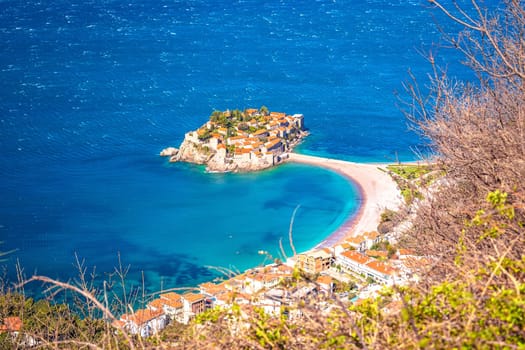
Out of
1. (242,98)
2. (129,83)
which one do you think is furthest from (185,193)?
(129,83)

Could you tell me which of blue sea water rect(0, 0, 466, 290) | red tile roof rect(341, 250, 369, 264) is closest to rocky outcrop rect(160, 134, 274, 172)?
blue sea water rect(0, 0, 466, 290)

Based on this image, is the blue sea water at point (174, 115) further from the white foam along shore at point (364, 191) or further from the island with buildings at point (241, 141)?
the island with buildings at point (241, 141)

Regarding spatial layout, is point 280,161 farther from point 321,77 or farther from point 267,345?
point 267,345

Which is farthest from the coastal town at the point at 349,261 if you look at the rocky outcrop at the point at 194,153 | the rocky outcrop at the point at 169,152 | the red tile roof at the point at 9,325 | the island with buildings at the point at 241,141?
the rocky outcrop at the point at 169,152

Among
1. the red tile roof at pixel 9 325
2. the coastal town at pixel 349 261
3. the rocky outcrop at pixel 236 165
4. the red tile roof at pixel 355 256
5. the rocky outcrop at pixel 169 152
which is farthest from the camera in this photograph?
the rocky outcrop at pixel 169 152

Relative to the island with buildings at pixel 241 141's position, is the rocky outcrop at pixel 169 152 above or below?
below

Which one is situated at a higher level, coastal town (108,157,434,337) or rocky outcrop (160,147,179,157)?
coastal town (108,157,434,337)

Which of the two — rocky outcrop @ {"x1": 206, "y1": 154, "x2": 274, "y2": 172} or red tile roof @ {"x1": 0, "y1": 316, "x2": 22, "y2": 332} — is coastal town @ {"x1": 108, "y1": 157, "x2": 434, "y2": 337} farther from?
rocky outcrop @ {"x1": 206, "y1": 154, "x2": 274, "y2": 172}

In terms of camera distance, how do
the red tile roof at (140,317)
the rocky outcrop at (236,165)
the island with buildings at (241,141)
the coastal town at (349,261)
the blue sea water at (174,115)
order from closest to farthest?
1. the red tile roof at (140,317)
2. the coastal town at (349,261)
3. the blue sea water at (174,115)
4. the rocky outcrop at (236,165)
5. the island with buildings at (241,141)
